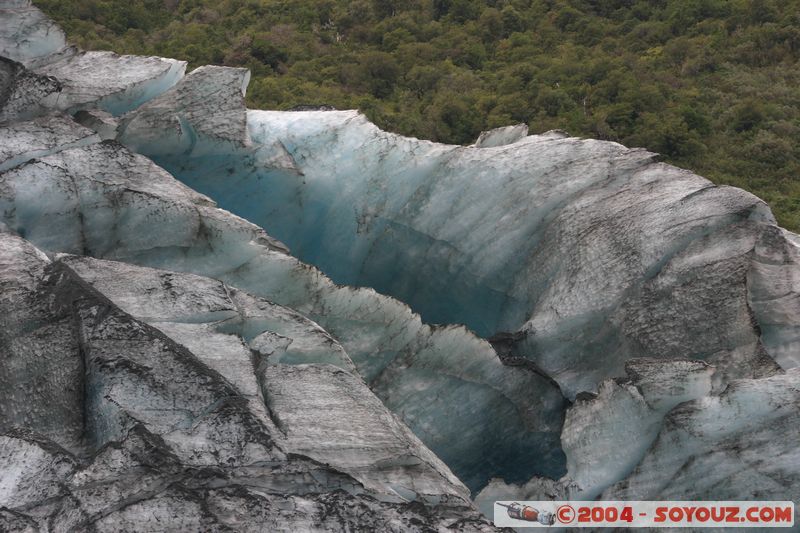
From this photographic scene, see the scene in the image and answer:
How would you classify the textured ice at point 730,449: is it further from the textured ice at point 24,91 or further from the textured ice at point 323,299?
the textured ice at point 24,91

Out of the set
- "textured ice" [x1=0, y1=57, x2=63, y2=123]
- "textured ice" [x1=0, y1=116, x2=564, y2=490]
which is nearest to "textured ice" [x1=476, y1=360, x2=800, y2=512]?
"textured ice" [x1=0, y1=116, x2=564, y2=490]

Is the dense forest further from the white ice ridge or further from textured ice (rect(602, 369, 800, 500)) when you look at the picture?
textured ice (rect(602, 369, 800, 500))

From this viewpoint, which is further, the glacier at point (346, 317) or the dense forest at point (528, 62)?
the dense forest at point (528, 62)

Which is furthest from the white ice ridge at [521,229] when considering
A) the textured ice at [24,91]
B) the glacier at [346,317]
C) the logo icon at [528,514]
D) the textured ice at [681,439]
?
the logo icon at [528,514]

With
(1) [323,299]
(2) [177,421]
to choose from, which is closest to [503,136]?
(1) [323,299]

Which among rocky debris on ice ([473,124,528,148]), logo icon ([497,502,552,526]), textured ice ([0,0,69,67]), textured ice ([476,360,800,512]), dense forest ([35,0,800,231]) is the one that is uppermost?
textured ice ([0,0,69,67])

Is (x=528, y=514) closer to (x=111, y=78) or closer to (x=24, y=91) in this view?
(x=24, y=91)
